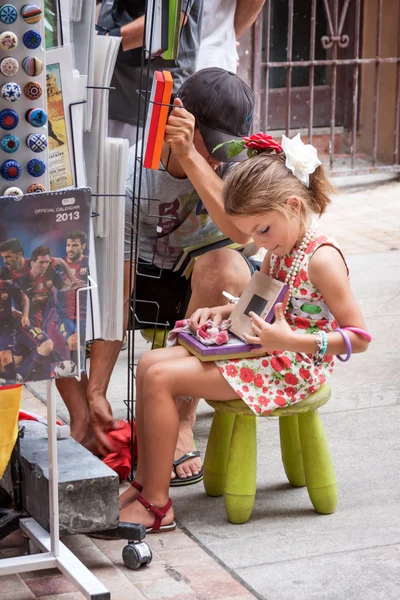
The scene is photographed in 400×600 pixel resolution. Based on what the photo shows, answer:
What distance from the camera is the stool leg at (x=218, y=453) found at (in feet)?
9.95

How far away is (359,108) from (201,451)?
5133 millimetres

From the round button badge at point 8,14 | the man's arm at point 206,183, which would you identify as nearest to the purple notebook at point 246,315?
the man's arm at point 206,183

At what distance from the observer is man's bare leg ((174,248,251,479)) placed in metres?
3.20

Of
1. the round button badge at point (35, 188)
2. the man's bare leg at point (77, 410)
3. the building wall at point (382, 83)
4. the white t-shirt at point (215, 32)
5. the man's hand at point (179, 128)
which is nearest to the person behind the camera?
the round button badge at point (35, 188)

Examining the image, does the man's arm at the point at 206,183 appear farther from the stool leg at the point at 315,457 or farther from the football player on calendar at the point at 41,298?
the football player on calendar at the point at 41,298

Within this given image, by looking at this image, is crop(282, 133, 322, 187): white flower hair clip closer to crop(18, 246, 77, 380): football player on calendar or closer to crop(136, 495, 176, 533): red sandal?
crop(18, 246, 77, 380): football player on calendar

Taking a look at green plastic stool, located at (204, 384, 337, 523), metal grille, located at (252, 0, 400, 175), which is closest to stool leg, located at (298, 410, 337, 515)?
green plastic stool, located at (204, 384, 337, 523)

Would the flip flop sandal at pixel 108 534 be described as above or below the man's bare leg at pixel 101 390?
below

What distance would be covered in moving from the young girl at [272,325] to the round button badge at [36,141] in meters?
0.65

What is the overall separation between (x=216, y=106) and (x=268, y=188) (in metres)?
0.43

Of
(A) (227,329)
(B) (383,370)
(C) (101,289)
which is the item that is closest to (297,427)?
(A) (227,329)

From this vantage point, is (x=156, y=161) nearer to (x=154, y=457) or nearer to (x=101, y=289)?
(x=101, y=289)

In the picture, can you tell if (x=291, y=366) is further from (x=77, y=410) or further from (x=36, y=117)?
(x=36, y=117)

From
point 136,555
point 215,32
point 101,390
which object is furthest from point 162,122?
point 215,32
